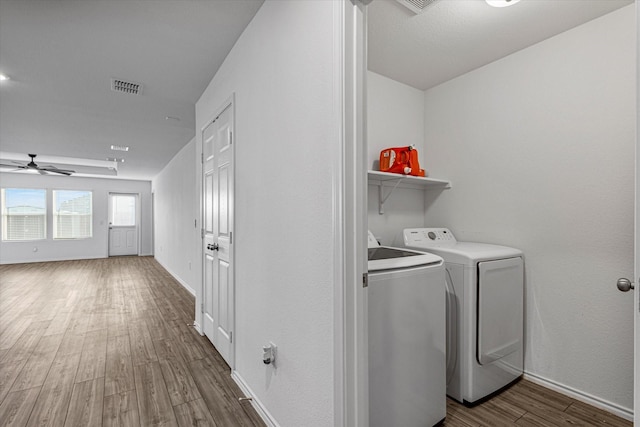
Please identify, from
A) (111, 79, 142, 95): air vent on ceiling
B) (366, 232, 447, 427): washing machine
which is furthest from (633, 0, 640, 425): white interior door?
(111, 79, 142, 95): air vent on ceiling

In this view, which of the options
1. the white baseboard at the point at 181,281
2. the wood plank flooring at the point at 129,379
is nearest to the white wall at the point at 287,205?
the wood plank flooring at the point at 129,379

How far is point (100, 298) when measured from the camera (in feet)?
15.0

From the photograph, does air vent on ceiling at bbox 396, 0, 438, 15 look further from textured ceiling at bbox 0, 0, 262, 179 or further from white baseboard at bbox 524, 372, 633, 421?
white baseboard at bbox 524, 372, 633, 421

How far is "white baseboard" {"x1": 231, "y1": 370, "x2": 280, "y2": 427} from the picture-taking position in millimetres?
1725

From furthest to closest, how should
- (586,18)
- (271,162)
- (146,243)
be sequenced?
(146,243), (586,18), (271,162)

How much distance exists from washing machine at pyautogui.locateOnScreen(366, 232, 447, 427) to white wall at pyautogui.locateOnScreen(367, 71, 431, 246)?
95 centimetres

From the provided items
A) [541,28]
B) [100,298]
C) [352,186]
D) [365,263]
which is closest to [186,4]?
[352,186]

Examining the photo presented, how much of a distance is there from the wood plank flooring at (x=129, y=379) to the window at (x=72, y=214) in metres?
5.01

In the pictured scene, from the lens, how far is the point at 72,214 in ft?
28.1

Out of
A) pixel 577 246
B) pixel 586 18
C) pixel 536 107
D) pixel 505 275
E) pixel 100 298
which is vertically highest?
pixel 586 18

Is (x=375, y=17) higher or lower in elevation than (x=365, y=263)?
higher

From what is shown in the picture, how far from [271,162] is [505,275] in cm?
175

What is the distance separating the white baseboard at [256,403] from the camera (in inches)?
67.9

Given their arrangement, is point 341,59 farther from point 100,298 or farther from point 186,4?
point 100,298
